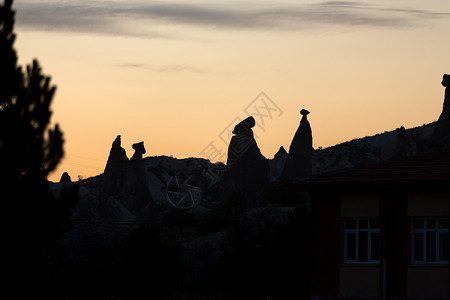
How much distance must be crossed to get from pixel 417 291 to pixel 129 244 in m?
12.4

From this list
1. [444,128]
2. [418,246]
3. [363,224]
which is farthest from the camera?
[444,128]

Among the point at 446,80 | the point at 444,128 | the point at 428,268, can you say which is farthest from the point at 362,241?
the point at 446,80

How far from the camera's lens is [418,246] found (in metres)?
30.1

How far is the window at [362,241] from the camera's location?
3080cm

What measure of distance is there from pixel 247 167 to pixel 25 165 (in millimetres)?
145462

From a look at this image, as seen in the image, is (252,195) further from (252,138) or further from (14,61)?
(14,61)

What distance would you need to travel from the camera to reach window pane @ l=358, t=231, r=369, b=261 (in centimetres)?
3089

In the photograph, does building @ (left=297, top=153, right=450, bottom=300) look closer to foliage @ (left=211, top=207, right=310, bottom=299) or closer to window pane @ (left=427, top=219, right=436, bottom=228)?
window pane @ (left=427, top=219, right=436, bottom=228)

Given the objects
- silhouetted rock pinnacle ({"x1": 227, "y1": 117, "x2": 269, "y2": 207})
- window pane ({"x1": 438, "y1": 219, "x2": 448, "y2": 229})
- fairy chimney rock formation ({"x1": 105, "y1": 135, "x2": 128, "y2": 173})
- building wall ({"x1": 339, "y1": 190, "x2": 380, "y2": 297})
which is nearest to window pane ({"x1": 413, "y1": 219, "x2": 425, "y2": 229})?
window pane ({"x1": 438, "y1": 219, "x2": 448, "y2": 229})

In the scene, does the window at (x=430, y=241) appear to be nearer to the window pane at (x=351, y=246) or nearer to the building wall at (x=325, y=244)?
the window pane at (x=351, y=246)

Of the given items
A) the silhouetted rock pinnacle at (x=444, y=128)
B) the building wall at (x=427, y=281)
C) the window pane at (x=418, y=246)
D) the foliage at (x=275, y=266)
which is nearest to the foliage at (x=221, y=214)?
the silhouetted rock pinnacle at (x=444, y=128)

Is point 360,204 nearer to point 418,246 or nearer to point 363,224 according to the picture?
point 363,224

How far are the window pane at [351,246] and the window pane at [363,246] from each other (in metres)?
0.19

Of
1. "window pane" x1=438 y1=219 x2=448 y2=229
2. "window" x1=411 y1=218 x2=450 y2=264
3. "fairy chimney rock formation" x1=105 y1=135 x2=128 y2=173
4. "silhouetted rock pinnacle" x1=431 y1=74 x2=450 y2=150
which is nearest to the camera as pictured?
"window pane" x1=438 y1=219 x2=448 y2=229
